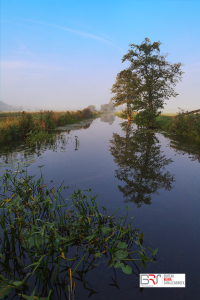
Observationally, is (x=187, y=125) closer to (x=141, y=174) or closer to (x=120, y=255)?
(x=141, y=174)

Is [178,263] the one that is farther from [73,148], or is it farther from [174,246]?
[73,148]

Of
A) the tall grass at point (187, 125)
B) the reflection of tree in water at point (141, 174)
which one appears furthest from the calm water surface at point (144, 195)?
the tall grass at point (187, 125)

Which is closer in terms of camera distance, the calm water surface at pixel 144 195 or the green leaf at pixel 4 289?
the green leaf at pixel 4 289

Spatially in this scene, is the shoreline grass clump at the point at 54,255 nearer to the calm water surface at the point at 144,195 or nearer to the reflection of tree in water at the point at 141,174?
the calm water surface at the point at 144,195

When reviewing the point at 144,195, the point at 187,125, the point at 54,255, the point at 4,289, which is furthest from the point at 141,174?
the point at 187,125

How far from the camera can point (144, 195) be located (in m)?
4.58

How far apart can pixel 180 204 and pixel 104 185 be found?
85.0 inches

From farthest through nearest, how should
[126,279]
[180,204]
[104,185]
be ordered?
1. [104,185]
2. [180,204]
3. [126,279]

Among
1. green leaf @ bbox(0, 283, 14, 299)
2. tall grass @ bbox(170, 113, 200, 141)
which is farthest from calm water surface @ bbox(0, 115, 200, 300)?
tall grass @ bbox(170, 113, 200, 141)

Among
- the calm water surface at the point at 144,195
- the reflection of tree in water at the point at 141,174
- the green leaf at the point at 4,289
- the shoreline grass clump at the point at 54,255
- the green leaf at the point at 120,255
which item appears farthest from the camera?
the reflection of tree in water at the point at 141,174

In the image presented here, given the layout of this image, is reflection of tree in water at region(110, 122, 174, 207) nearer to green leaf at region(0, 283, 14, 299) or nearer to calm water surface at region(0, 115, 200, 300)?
calm water surface at region(0, 115, 200, 300)

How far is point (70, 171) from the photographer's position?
246 inches

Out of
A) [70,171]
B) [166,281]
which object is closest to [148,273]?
[166,281]

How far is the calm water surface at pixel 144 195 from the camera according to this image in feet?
7.16
